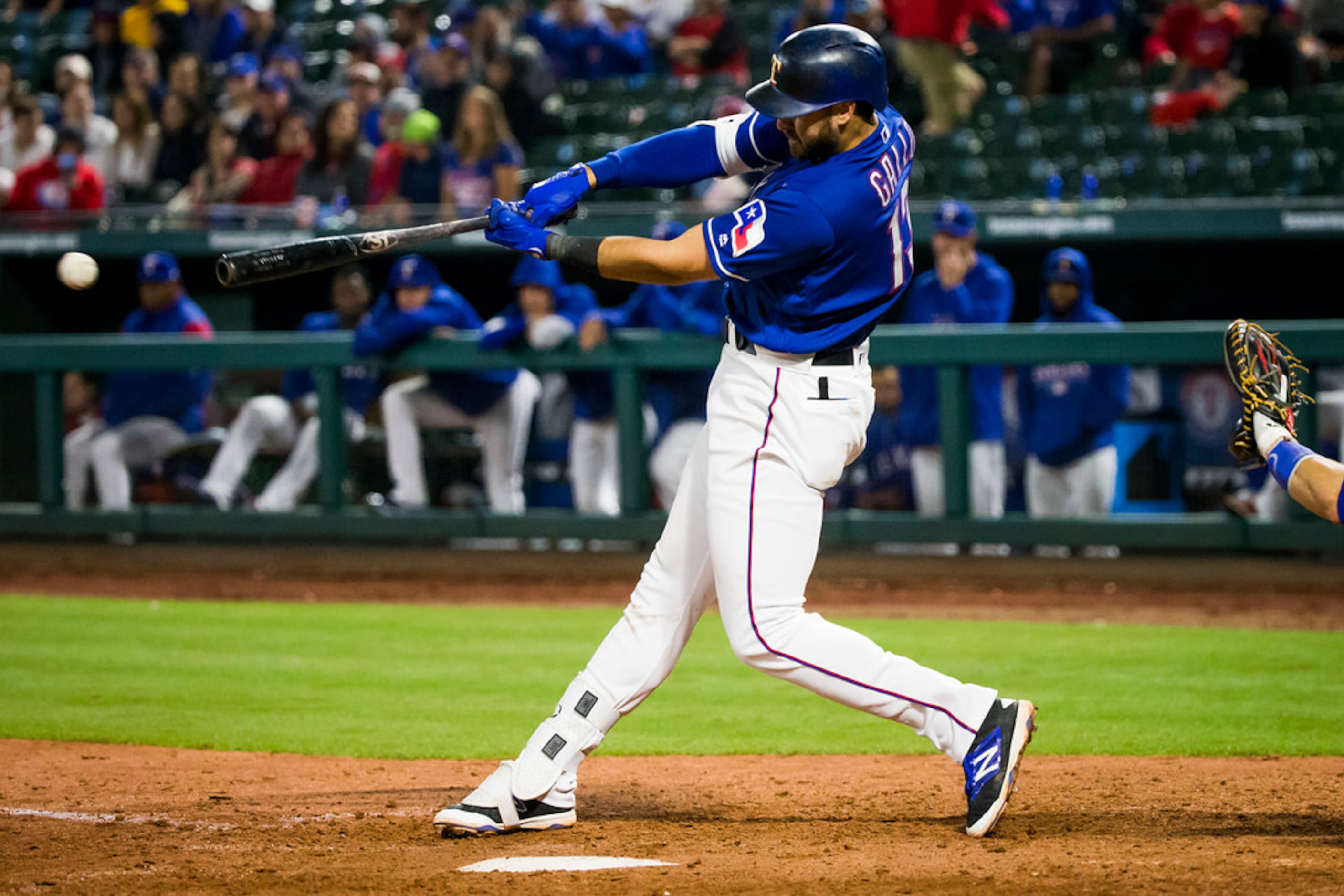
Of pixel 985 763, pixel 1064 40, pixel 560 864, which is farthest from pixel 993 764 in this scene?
pixel 1064 40

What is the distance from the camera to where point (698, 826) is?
3717 mm

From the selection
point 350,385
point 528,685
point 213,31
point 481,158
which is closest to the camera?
point 528,685

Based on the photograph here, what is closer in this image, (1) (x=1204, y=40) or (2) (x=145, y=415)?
(2) (x=145, y=415)

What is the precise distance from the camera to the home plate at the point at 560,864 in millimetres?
3297

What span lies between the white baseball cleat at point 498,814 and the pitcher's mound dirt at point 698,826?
4 centimetres

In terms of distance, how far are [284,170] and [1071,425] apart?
6.08 meters

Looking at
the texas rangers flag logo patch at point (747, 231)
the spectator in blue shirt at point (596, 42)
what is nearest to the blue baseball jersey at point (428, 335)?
the spectator in blue shirt at point (596, 42)

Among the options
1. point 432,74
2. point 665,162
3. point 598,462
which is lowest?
point 598,462

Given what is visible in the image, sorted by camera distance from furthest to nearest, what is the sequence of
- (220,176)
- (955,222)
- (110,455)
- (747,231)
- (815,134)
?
(220,176) → (110,455) → (955,222) → (815,134) → (747,231)

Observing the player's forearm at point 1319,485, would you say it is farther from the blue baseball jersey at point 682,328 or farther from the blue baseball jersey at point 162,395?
the blue baseball jersey at point 162,395

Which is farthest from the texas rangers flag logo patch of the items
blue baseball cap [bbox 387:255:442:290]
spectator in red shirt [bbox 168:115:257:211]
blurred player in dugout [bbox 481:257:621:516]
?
spectator in red shirt [bbox 168:115:257:211]

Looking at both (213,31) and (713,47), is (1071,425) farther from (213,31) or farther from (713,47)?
(213,31)

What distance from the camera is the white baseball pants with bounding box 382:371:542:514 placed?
27.9 ft

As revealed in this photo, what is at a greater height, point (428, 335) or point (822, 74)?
point (822, 74)
